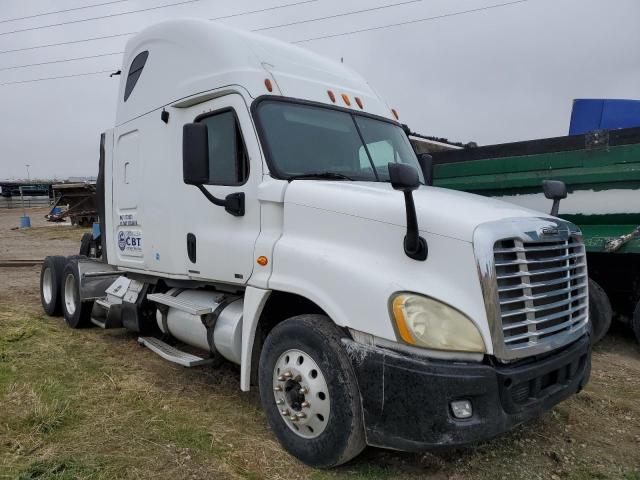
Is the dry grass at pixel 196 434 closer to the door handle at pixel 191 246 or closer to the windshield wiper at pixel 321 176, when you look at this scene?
the door handle at pixel 191 246

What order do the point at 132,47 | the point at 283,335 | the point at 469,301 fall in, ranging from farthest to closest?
the point at 132,47
the point at 283,335
the point at 469,301

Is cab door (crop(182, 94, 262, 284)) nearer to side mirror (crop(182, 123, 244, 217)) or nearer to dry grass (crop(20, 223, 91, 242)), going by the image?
side mirror (crop(182, 123, 244, 217))

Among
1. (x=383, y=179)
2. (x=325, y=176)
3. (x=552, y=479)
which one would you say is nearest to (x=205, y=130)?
(x=325, y=176)

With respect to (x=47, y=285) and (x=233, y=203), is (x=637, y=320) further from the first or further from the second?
(x=47, y=285)

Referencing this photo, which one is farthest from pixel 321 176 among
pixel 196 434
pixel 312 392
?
pixel 196 434

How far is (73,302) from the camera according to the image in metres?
7.02

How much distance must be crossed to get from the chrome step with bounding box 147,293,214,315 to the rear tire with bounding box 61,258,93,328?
6.51 feet

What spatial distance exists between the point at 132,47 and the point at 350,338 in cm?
433

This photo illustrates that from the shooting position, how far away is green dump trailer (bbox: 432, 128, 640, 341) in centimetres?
532

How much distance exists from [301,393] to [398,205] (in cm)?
132

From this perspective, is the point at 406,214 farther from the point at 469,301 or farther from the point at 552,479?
the point at 552,479

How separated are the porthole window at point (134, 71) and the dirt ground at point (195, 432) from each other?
295 centimetres

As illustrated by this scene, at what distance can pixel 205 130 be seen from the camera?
12.0 feet

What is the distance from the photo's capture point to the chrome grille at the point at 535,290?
2.82 m
